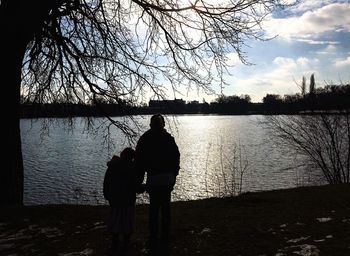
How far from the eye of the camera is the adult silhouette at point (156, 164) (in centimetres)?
599

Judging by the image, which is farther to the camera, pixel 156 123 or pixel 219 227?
pixel 219 227

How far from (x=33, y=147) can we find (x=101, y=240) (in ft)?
128

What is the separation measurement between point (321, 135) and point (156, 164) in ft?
44.6

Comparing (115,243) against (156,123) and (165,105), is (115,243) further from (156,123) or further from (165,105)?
(165,105)

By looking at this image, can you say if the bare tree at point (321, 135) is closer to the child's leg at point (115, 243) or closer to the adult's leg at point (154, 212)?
the adult's leg at point (154, 212)

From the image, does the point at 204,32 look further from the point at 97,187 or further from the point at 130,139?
the point at 97,187

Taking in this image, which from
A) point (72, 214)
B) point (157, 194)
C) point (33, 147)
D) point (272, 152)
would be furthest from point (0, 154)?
point (33, 147)

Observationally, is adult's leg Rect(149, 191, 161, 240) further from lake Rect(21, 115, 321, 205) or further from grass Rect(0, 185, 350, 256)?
lake Rect(21, 115, 321, 205)

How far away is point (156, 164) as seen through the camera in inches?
236

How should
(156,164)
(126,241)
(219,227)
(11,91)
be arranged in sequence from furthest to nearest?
(11,91)
(219,227)
(126,241)
(156,164)

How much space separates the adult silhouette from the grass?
23.0 inches

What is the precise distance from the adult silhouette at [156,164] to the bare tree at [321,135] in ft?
41.3

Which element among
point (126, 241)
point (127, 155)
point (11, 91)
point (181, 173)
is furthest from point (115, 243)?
point (181, 173)

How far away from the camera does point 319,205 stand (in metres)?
8.20
